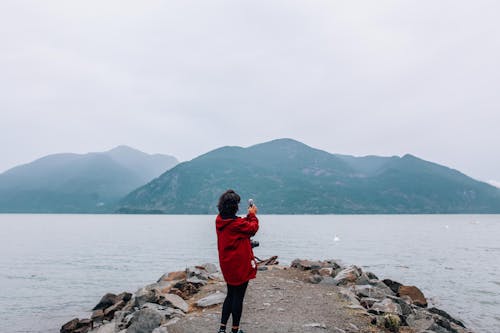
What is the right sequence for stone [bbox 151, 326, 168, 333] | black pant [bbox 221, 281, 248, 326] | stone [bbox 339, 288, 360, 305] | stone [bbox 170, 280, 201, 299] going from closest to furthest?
black pant [bbox 221, 281, 248, 326]
stone [bbox 151, 326, 168, 333]
stone [bbox 339, 288, 360, 305]
stone [bbox 170, 280, 201, 299]

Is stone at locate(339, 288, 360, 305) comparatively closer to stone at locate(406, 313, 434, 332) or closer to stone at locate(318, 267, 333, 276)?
stone at locate(406, 313, 434, 332)

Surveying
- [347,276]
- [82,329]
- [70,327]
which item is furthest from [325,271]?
[70,327]

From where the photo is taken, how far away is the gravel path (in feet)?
34.7

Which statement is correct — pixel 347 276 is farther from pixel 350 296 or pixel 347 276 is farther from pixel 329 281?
pixel 350 296

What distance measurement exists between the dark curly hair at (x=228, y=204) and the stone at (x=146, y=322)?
14.9 ft

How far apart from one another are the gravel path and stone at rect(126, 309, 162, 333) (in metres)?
0.72

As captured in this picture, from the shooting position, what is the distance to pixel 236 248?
27.8 ft

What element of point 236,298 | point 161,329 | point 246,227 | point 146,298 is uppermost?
point 246,227

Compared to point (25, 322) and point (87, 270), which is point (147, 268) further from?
point (25, 322)

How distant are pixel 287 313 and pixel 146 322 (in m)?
3.80

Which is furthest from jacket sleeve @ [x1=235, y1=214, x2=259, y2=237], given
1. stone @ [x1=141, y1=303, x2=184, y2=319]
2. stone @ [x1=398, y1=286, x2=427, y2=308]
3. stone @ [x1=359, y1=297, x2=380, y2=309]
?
stone @ [x1=398, y1=286, x2=427, y2=308]

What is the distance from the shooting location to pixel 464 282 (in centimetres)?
3419

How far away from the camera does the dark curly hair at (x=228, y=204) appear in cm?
838

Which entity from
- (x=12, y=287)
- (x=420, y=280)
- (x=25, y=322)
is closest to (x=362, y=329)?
(x=25, y=322)
